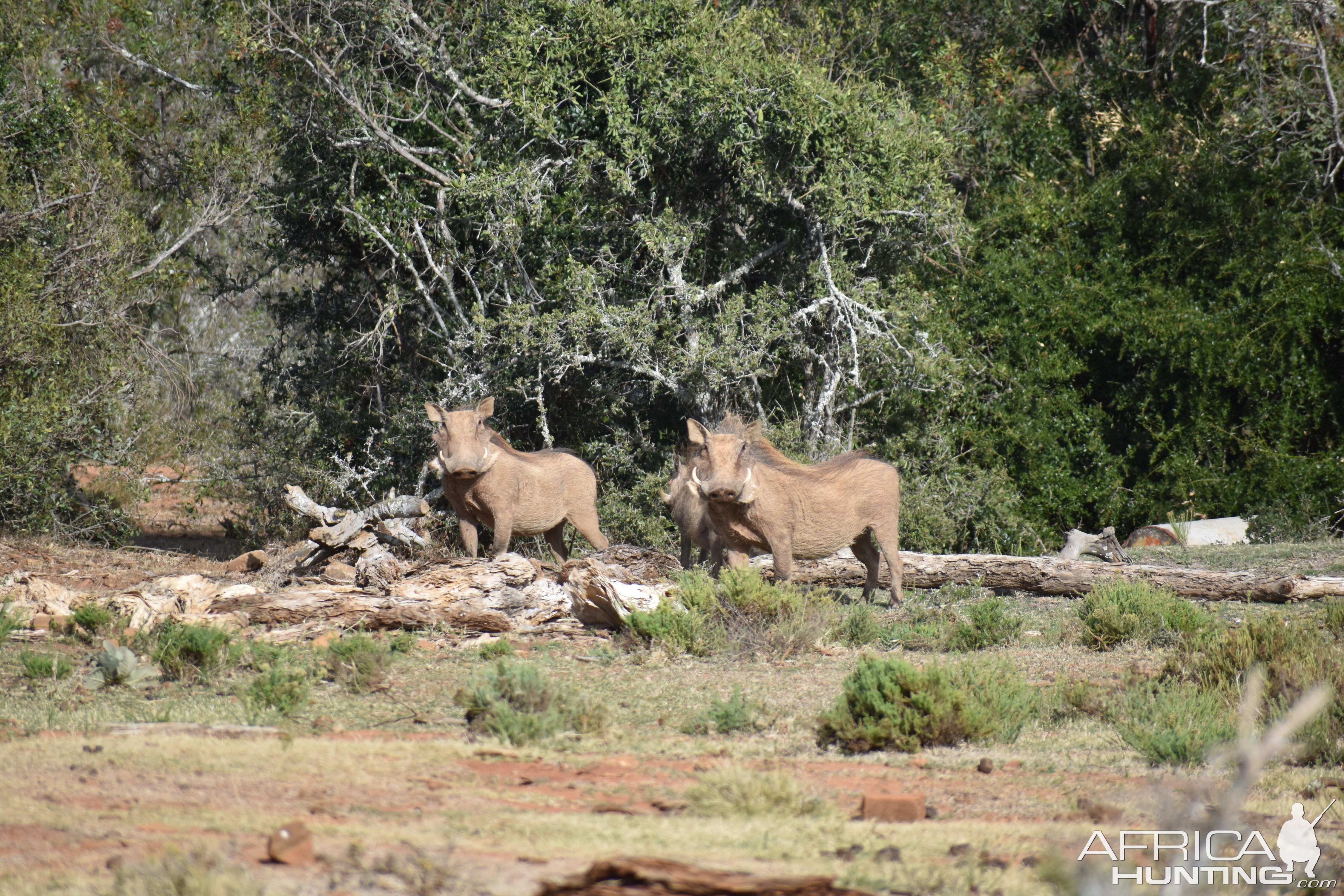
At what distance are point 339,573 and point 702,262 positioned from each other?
5744 mm

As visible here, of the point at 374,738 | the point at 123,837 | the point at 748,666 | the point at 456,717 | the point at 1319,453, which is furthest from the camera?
the point at 1319,453

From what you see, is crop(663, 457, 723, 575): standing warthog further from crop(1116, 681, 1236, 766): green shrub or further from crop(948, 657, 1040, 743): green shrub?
crop(1116, 681, 1236, 766): green shrub

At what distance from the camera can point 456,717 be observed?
5.45 meters

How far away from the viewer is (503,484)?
32.0 ft

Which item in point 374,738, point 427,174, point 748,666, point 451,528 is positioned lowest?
point 451,528

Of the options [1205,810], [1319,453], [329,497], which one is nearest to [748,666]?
[1205,810]

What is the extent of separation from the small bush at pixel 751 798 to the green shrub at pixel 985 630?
377 cm

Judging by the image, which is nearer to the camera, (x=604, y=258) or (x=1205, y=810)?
(x=1205, y=810)

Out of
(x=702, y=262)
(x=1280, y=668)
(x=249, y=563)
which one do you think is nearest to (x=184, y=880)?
(x=1280, y=668)

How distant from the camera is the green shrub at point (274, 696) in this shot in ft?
17.0

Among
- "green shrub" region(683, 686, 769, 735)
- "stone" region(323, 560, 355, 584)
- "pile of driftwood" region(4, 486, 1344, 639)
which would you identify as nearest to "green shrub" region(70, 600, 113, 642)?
"pile of driftwood" region(4, 486, 1344, 639)

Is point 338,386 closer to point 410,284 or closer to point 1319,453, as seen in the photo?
point 410,284

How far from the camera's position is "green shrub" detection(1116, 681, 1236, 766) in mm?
4789

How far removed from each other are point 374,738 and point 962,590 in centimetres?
606
